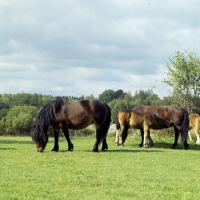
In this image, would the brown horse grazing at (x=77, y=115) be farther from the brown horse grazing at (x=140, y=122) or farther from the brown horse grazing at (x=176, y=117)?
the brown horse grazing at (x=176, y=117)

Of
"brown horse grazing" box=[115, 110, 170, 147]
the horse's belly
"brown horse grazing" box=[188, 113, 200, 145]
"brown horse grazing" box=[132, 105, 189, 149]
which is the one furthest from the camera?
"brown horse grazing" box=[188, 113, 200, 145]

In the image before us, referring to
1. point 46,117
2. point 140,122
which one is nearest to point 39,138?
A: point 46,117

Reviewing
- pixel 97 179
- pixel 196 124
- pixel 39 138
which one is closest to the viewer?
pixel 97 179

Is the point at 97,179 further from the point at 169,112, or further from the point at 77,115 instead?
the point at 169,112

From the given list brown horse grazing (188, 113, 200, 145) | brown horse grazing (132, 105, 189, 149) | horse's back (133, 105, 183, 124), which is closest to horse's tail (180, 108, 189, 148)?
brown horse grazing (132, 105, 189, 149)

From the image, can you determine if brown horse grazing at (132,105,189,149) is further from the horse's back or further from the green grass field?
the green grass field

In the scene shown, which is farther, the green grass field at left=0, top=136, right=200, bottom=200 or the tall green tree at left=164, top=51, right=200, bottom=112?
the tall green tree at left=164, top=51, right=200, bottom=112

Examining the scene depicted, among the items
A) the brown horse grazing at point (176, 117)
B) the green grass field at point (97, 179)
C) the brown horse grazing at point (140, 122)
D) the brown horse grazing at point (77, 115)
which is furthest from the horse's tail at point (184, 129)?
the green grass field at point (97, 179)

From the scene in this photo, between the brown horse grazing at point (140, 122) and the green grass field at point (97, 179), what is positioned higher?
the brown horse grazing at point (140, 122)

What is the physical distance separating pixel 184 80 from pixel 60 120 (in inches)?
535

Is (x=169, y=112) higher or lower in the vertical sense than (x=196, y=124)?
higher

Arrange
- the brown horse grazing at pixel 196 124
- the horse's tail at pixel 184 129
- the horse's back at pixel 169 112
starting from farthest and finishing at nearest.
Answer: the brown horse grazing at pixel 196 124, the horse's back at pixel 169 112, the horse's tail at pixel 184 129

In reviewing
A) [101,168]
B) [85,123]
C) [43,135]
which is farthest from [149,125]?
[101,168]

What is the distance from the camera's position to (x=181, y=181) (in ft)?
28.2
